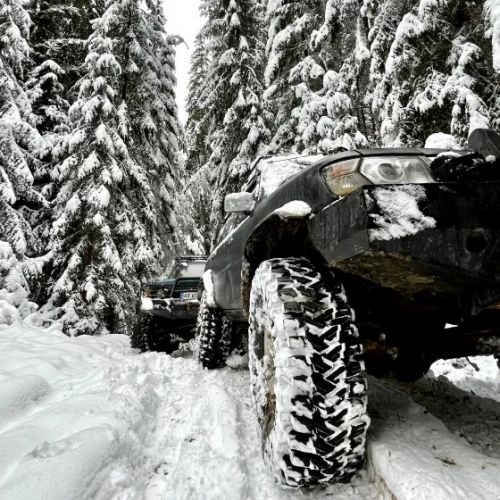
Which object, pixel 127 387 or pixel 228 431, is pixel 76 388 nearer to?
pixel 127 387

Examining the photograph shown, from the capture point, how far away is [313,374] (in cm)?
181

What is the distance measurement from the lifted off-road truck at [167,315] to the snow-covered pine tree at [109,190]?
14.5ft

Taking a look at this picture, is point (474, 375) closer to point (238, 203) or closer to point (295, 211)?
point (238, 203)

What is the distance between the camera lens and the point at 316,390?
5.92ft

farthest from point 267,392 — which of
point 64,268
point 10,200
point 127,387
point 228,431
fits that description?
point 64,268

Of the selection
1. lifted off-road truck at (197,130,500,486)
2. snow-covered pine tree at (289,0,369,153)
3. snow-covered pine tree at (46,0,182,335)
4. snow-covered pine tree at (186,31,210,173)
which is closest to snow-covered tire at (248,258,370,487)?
lifted off-road truck at (197,130,500,486)

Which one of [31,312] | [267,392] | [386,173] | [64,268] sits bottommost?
[31,312]

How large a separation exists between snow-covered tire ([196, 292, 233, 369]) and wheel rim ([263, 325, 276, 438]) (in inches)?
94.8

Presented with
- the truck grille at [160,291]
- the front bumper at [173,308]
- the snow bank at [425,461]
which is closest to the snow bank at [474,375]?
the snow bank at [425,461]

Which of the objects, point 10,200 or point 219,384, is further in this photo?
point 10,200

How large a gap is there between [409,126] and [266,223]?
645cm

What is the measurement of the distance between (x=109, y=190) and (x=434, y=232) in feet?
38.3

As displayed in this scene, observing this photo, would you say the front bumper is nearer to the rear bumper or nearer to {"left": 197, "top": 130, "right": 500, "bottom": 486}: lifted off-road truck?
{"left": 197, "top": 130, "right": 500, "bottom": 486}: lifted off-road truck

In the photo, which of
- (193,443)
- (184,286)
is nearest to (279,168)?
A: (193,443)
